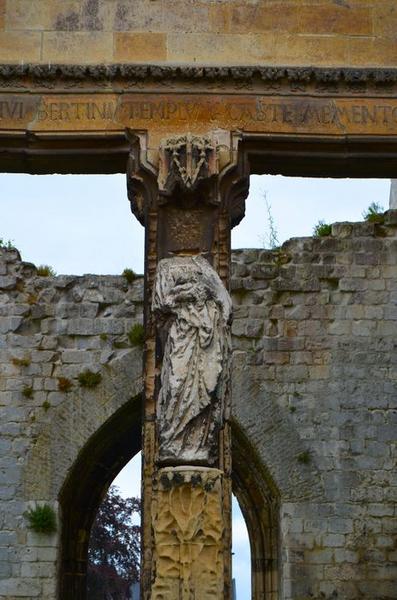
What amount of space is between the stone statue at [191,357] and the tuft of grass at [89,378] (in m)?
6.13

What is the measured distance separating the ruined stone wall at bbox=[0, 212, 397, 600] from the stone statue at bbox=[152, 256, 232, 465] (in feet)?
20.0

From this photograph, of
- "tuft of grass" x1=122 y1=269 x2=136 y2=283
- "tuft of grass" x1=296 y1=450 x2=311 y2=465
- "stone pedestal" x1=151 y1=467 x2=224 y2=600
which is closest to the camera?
"stone pedestal" x1=151 y1=467 x2=224 y2=600

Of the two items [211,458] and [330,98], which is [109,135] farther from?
[211,458]

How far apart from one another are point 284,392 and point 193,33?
627 cm

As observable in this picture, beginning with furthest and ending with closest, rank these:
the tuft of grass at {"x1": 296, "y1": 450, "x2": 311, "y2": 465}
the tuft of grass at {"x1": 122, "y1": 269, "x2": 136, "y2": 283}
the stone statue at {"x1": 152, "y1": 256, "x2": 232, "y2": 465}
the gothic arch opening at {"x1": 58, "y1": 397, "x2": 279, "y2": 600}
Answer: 1. the tuft of grass at {"x1": 122, "y1": 269, "x2": 136, "y2": 283}
2. the gothic arch opening at {"x1": 58, "y1": 397, "x2": 279, "y2": 600}
3. the tuft of grass at {"x1": 296, "y1": 450, "x2": 311, "y2": 465}
4. the stone statue at {"x1": 152, "y1": 256, "x2": 232, "y2": 465}

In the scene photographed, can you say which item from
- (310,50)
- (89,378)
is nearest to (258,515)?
(89,378)

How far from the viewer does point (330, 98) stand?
10.8 meters

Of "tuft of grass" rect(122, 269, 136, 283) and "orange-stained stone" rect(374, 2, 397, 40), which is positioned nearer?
"orange-stained stone" rect(374, 2, 397, 40)

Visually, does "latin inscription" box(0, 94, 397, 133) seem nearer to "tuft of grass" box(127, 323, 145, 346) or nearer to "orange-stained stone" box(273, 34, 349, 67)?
"orange-stained stone" box(273, 34, 349, 67)

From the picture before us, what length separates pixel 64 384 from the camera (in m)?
16.2

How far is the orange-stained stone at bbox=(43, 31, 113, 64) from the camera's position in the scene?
1079cm

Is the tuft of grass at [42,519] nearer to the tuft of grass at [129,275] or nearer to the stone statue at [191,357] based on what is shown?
the tuft of grass at [129,275]

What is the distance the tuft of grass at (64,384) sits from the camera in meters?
16.2

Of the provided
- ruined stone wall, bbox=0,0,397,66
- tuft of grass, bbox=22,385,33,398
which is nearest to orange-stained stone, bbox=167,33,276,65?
ruined stone wall, bbox=0,0,397,66
